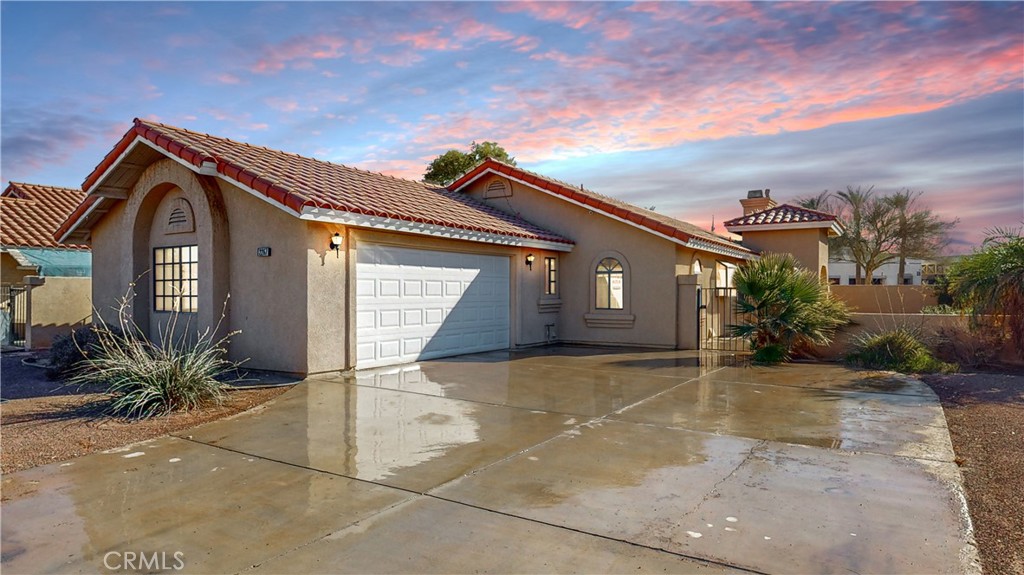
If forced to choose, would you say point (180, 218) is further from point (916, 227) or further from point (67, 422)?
point (916, 227)

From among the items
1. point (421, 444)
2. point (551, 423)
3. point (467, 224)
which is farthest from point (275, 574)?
point (467, 224)

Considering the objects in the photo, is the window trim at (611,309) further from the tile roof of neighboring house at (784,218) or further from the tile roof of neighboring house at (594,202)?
the tile roof of neighboring house at (784,218)

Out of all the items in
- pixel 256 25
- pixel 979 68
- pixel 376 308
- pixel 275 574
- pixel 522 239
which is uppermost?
pixel 256 25

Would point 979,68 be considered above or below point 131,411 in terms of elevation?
above

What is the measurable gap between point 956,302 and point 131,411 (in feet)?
51.4

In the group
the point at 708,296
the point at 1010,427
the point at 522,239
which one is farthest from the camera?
the point at 708,296

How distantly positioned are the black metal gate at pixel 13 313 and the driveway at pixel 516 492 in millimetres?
12823

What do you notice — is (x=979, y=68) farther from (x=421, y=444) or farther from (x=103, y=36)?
(x=103, y=36)

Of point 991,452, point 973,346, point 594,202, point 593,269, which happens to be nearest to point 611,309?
point 593,269

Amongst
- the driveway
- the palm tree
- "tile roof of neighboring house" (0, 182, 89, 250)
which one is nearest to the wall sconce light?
the driveway

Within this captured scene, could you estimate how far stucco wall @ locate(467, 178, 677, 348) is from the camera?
16.3m

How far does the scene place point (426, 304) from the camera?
13.7 metres

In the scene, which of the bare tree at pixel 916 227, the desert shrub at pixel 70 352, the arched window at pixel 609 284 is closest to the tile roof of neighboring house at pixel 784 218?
the arched window at pixel 609 284

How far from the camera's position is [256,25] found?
42.6 feet
